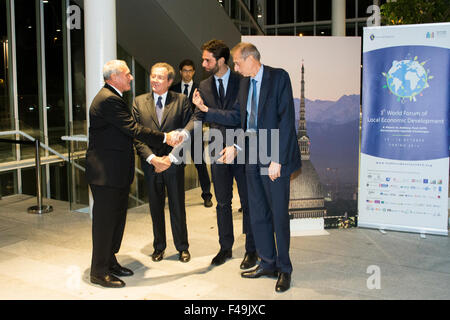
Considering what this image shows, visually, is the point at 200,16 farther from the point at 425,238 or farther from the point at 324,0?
the point at 324,0

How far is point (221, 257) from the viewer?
392 centimetres

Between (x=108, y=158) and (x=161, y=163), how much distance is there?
0.48 metres

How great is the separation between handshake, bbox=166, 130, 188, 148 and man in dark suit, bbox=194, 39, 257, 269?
214 mm

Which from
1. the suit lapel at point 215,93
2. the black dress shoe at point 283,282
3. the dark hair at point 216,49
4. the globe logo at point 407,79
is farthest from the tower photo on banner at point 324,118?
the black dress shoe at point 283,282

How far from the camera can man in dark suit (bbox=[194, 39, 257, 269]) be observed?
387cm

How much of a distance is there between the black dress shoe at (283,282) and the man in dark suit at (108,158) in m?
1.11

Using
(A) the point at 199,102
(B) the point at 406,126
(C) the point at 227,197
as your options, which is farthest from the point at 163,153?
(B) the point at 406,126

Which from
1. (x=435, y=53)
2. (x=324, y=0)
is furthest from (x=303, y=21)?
(x=435, y=53)

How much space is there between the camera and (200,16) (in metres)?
8.17

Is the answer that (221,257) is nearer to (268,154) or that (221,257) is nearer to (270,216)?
(270,216)

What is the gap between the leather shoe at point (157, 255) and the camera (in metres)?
3.99

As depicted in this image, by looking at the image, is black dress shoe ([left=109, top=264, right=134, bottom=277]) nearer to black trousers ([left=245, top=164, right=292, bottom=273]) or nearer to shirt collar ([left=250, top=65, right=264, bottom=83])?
black trousers ([left=245, top=164, right=292, bottom=273])

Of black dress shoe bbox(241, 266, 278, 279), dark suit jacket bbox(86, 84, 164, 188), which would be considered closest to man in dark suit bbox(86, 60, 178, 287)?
dark suit jacket bbox(86, 84, 164, 188)

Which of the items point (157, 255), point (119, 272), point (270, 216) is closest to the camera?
point (270, 216)
